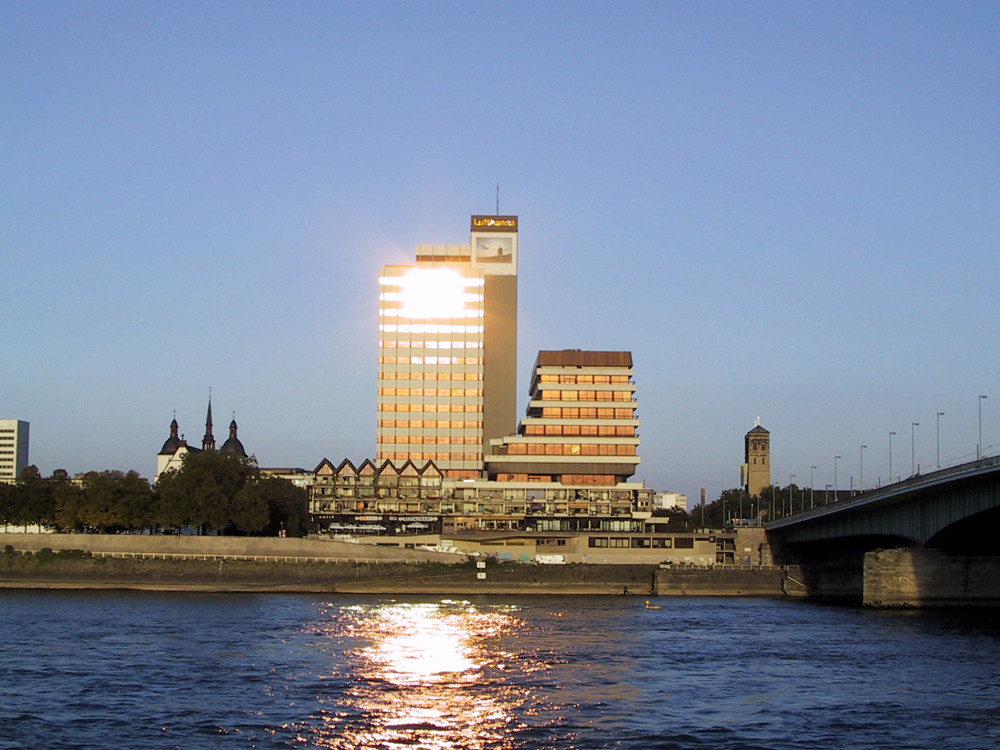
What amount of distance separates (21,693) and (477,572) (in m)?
91.5

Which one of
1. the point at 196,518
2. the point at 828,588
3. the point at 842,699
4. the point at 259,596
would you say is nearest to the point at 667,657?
the point at 842,699

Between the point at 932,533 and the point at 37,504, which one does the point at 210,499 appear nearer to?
the point at 37,504

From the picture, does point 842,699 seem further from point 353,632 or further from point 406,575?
point 406,575

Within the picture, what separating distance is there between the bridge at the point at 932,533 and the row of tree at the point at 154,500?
7698cm

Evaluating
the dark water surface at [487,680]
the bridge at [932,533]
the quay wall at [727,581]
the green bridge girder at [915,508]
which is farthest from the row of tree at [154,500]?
the bridge at [932,533]

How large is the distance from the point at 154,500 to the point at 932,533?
354 feet

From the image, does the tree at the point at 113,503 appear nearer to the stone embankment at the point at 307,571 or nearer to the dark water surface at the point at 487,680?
the stone embankment at the point at 307,571

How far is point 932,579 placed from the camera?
12325cm

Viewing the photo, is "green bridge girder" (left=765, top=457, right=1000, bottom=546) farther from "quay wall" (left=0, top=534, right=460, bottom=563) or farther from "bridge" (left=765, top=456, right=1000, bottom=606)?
"quay wall" (left=0, top=534, right=460, bottom=563)

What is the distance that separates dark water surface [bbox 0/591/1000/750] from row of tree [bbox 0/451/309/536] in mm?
52141

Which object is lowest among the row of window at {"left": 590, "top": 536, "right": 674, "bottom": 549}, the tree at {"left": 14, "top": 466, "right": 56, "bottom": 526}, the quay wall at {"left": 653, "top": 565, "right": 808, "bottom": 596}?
the quay wall at {"left": 653, "top": 565, "right": 808, "bottom": 596}

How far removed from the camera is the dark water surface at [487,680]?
2063 inches

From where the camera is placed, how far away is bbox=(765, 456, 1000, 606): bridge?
10406cm

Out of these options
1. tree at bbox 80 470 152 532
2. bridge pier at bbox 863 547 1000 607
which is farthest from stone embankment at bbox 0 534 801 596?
bridge pier at bbox 863 547 1000 607
